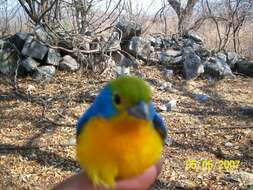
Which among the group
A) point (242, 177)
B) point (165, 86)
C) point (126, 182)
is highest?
point (126, 182)

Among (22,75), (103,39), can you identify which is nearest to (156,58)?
(103,39)

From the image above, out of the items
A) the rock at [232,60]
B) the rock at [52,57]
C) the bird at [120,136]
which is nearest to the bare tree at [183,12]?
the rock at [232,60]

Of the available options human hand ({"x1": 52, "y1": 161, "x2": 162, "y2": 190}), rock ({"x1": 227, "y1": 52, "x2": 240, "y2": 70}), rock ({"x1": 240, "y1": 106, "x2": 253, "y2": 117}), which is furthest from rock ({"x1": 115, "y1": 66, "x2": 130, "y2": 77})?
human hand ({"x1": 52, "y1": 161, "x2": 162, "y2": 190})

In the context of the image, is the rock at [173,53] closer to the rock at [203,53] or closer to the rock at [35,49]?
the rock at [203,53]

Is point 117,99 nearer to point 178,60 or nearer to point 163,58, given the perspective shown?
point 178,60

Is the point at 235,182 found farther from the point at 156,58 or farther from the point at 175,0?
the point at 175,0

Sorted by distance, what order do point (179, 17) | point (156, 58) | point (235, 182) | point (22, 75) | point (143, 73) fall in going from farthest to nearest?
point (179, 17) < point (156, 58) < point (143, 73) < point (22, 75) < point (235, 182)

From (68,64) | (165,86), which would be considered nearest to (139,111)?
(165,86)
